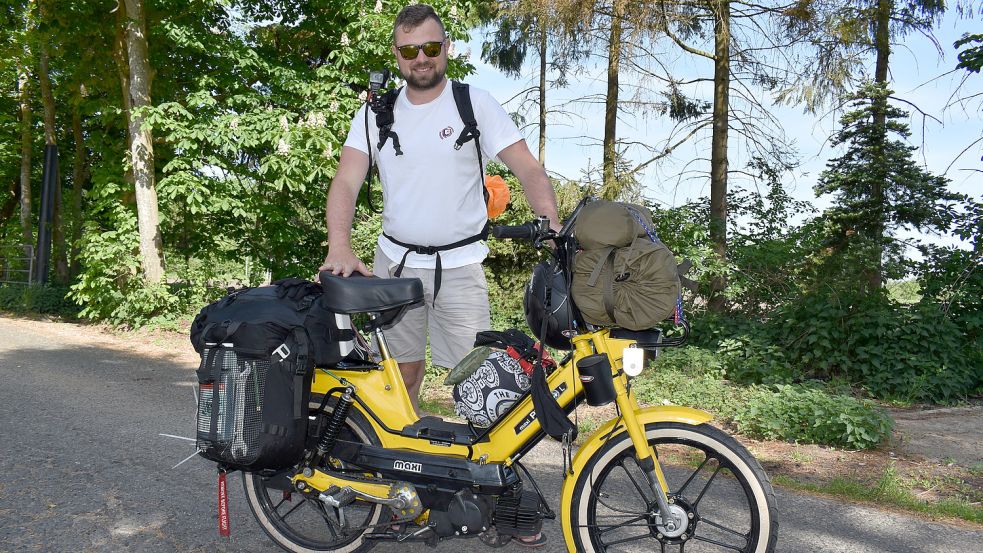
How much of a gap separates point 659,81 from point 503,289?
14.5ft

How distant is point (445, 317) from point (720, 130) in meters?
9.83

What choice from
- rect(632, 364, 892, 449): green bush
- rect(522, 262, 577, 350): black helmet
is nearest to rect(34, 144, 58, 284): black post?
rect(632, 364, 892, 449): green bush

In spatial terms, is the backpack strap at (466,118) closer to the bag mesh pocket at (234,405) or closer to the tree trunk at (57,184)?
the bag mesh pocket at (234,405)

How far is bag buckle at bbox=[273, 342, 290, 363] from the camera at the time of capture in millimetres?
2824

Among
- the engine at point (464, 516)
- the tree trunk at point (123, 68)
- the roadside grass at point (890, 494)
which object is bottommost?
the roadside grass at point (890, 494)

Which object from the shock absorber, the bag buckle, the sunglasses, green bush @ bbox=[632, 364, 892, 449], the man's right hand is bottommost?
green bush @ bbox=[632, 364, 892, 449]

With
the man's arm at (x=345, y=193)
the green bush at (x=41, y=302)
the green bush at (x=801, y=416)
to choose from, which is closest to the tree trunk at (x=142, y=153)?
the green bush at (x=41, y=302)

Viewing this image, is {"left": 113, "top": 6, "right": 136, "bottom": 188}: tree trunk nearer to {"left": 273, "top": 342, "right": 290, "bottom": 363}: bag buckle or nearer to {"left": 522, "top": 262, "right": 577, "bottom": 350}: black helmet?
{"left": 273, "top": 342, "right": 290, "bottom": 363}: bag buckle

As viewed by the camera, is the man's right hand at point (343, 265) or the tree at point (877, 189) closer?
the man's right hand at point (343, 265)

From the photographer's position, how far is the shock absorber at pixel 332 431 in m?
3.12

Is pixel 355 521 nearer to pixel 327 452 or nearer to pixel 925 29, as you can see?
pixel 327 452

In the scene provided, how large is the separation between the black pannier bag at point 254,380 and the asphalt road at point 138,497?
0.94 meters

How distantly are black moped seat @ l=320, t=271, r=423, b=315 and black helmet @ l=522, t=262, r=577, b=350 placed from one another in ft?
1.71

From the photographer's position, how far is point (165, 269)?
519 inches
